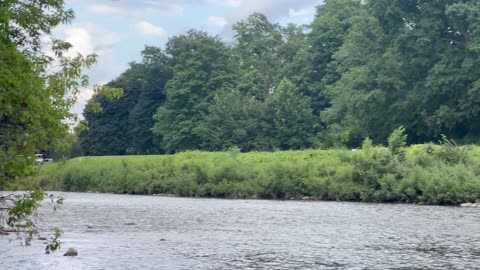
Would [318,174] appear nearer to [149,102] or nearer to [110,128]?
[149,102]

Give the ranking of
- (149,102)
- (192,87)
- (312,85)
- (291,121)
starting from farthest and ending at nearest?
(149,102) < (192,87) < (312,85) < (291,121)

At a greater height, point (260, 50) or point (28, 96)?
point (260, 50)

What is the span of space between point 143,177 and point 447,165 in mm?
30311

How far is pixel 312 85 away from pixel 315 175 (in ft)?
142

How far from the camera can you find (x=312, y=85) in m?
103

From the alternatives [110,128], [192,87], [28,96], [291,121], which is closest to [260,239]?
[28,96]

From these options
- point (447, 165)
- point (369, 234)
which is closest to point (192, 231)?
point (369, 234)

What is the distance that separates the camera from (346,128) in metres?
86.8

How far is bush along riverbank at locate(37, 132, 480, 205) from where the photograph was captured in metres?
53.6

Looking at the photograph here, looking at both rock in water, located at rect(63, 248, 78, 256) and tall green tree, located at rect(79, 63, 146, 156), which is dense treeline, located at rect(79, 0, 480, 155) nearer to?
tall green tree, located at rect(79, 63, 146, 156)

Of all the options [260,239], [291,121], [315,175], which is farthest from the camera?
[291,121]

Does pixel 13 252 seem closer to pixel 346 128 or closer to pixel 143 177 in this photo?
pixel 143 177

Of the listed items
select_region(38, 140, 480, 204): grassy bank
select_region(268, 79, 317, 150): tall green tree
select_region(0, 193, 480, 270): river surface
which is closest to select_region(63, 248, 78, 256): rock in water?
select_region(0, 193, 480, 270): river surface

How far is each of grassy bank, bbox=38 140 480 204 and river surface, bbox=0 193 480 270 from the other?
4.12 metres
